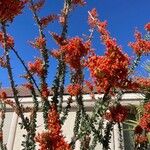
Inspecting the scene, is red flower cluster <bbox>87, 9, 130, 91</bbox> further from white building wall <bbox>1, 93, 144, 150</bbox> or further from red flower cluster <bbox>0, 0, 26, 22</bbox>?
white building wall <bbox>1, 93, 144, 150</bbox>

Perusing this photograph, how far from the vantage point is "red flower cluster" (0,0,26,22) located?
9.70 metres

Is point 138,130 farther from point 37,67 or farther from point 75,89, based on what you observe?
point 37,67

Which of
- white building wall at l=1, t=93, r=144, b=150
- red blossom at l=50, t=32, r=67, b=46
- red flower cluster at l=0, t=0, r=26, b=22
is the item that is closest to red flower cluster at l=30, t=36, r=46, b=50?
red blossom at l=50, t=32, r=67, b=46

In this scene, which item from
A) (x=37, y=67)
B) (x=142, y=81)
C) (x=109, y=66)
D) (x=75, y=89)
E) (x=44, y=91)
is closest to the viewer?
(x=109, y=66)

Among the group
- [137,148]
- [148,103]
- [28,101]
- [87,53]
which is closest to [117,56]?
[87,53]

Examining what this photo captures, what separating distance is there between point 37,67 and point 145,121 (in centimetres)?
403

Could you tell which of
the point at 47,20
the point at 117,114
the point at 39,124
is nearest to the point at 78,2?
the point at 47,20

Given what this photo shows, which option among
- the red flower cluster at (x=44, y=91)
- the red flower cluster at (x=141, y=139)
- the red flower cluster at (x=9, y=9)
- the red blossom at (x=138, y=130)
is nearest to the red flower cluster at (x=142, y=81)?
the red blossom at (x=138, y=130)

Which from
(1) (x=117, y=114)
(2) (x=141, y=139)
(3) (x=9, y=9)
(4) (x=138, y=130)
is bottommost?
(2) (x=141, y=139)

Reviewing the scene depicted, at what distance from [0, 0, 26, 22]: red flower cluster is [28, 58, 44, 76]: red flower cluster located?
10.4ft

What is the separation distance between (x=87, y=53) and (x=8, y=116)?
37.7ft

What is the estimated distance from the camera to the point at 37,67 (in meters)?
13.4

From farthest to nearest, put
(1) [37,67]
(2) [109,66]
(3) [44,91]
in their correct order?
(1) [37,67] → (3) [44,91] → (2) [109,66]

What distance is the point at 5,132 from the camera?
21.7 meters
